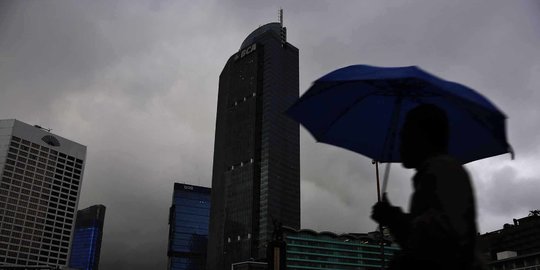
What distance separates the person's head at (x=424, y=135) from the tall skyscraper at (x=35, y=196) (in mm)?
181860

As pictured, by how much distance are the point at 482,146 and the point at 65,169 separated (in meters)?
214

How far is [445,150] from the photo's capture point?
257 centimetres

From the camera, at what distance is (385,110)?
3.80 m

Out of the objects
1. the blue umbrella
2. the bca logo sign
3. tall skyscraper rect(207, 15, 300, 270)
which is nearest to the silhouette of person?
the blue umbrella

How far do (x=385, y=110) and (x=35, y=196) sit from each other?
203m

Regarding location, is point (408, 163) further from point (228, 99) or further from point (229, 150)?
point (228, 99)

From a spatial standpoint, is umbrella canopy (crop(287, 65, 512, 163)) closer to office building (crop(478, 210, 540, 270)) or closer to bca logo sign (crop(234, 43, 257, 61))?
office building (crop(478, 210, 540, 270))

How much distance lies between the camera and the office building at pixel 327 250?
123 m

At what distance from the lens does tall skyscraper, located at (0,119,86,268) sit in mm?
169375

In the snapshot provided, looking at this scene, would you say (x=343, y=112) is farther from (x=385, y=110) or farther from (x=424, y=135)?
(x=424, y=135)

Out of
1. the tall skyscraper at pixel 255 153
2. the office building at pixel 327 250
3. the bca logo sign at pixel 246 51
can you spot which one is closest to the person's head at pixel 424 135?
the office building at pixel 327 250

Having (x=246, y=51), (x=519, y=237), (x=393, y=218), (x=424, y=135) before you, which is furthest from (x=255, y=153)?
(x=424, y=135)

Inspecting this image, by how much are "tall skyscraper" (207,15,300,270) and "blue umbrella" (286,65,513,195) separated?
138 meters

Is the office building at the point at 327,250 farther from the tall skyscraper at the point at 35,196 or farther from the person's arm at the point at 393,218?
the person's arm at the point at 393,218
